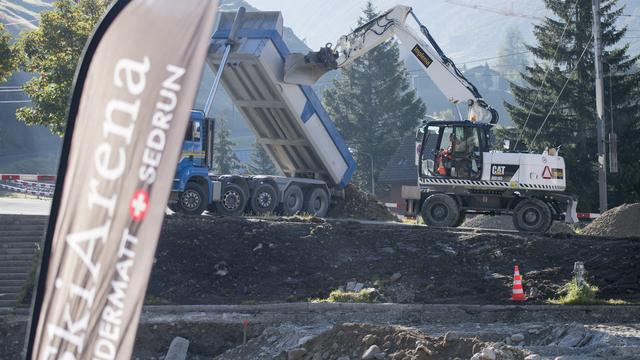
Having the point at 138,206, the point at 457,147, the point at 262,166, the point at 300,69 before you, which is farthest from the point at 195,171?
the point at 262,166

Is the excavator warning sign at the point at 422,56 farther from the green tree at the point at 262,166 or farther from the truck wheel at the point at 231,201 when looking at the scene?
the green tree at the point at 262,166

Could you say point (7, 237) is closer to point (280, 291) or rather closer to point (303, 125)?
point (280, 291)

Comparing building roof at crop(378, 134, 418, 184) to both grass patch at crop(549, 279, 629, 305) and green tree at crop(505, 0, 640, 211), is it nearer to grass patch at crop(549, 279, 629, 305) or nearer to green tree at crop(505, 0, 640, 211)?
green tree at crop(505, 0, 640, 211)

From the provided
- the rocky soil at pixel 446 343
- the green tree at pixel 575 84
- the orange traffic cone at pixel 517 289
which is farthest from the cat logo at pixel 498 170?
the green tree at pixel 575 84

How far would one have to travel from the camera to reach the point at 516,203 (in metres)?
22.0

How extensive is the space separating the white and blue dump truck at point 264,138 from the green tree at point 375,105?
39.1 m

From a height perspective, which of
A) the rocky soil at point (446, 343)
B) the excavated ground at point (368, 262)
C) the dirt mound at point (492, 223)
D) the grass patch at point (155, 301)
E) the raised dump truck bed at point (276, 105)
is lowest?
the rocky soil at point (446, 343)

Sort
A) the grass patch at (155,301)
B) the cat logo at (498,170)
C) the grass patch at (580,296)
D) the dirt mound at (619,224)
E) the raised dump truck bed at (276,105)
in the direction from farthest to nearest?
the dirt mound at (619,224)
the raised dump truck bed at (276,105)
the cat logo at (498,170)
the grass patch at (155,301)
the grass patch at (580,296)

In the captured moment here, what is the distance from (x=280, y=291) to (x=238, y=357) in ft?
11.7

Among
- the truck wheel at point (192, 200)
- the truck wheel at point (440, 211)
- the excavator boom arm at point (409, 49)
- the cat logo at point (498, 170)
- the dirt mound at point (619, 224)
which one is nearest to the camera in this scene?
the truck wheel at point (192, 200)

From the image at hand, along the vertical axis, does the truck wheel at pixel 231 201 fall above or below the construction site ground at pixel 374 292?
above

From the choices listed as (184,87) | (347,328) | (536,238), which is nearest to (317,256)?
(536,238)

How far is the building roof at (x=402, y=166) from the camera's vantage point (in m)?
58.0

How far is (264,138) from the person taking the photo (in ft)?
80.9
